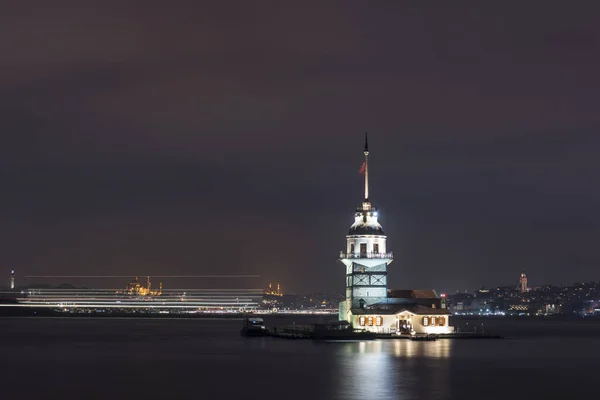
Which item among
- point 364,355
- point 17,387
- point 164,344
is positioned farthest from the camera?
point 164,344

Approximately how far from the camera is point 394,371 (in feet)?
229

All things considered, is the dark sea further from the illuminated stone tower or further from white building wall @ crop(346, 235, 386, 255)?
white building wall @ crop(346, 235, 386, 255)

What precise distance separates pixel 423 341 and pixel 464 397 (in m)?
44.0

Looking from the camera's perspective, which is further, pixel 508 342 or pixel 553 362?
pixel 508 342

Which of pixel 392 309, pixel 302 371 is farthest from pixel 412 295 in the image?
pixel 302 371

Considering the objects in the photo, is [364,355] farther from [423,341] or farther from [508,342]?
[508,342]

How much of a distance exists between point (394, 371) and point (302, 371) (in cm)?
622

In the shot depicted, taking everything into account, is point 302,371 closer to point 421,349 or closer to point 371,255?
point 421,349

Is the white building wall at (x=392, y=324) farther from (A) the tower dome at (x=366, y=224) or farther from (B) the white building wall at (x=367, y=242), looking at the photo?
(A) the tower dome at (x=366, y=224)

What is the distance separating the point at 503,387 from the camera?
206 ft

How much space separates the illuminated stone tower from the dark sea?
626 centimetres

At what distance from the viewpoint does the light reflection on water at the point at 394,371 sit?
196ft

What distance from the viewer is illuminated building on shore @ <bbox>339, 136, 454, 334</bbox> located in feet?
350

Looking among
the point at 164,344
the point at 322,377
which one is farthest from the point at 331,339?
the point at 322,377
